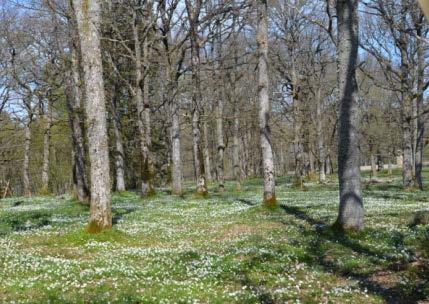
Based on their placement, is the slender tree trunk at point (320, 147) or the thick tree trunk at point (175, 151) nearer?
the thick tree trunk at point (175, 151)

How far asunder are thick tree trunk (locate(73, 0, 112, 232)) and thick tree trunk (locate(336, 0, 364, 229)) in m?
7.59

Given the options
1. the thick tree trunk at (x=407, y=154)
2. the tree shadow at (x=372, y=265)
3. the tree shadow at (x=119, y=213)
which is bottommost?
the tree shadow at (x=372, y=265)

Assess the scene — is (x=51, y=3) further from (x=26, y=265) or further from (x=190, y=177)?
(x=190, y=177)

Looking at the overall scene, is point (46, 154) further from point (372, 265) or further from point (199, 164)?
point (372, 265)

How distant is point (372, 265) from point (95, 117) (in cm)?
952

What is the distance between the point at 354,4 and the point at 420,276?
353 inches

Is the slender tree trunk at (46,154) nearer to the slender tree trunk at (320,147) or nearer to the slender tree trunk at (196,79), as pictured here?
the slender tree trunk at (196,79)

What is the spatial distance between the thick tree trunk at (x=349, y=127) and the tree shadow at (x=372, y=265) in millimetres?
730

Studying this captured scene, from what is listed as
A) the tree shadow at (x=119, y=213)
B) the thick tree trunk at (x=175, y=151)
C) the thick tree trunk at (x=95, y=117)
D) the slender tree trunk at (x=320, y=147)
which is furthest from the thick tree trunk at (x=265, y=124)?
the slender tree trunk at (x=320, y=147)

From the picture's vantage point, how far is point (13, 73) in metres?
39.8

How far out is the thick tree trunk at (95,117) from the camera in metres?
15.0

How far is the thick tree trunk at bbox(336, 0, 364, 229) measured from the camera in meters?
14.3

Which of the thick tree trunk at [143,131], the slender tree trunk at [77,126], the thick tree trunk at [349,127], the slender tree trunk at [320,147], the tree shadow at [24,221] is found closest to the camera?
the thick tree trunk at [349,127]

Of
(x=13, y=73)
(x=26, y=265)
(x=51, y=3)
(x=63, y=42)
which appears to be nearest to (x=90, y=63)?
(x=26, y=265)
